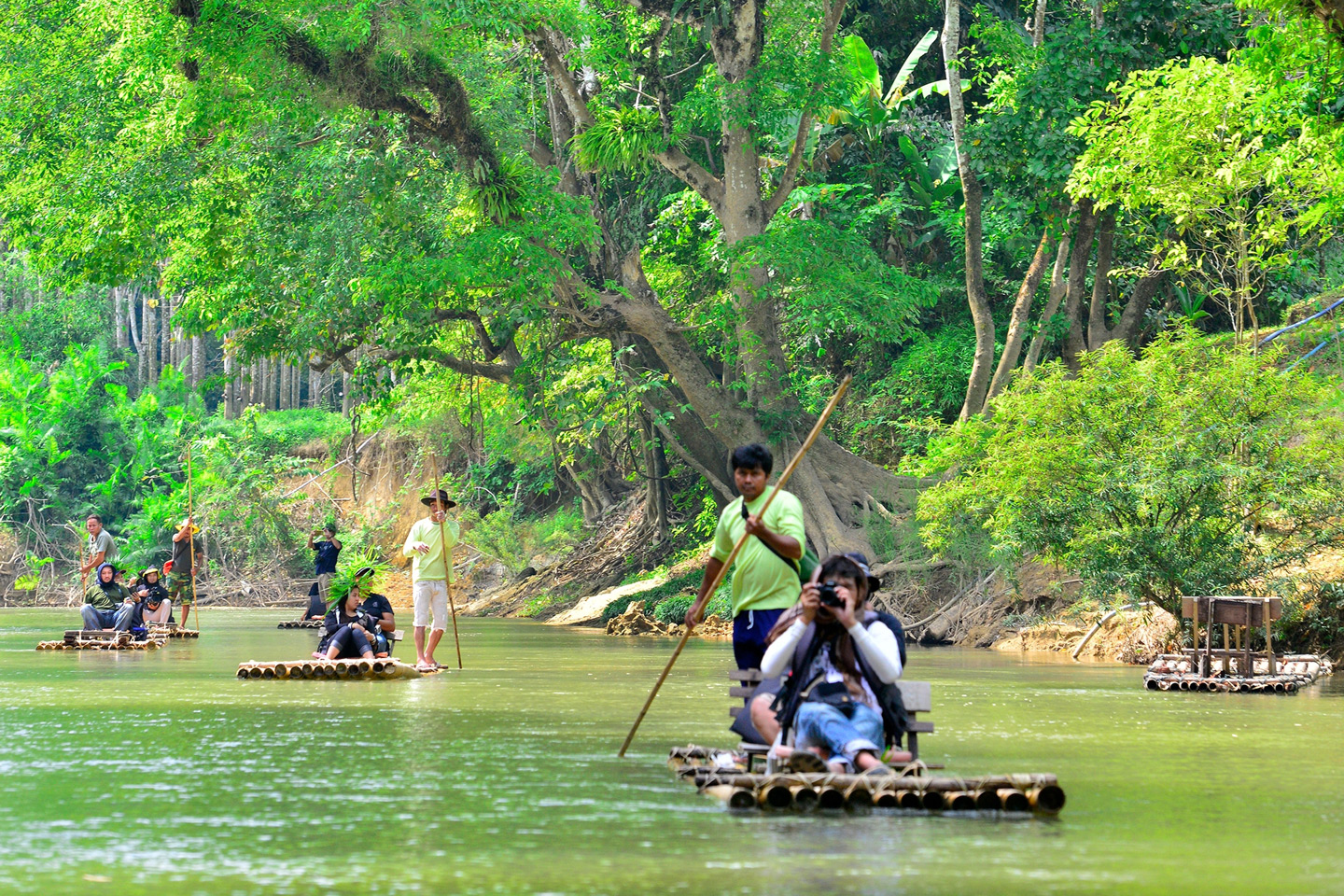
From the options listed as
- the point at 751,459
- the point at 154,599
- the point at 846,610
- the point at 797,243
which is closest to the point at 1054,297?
the point at 797,243

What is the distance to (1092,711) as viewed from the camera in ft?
42.3

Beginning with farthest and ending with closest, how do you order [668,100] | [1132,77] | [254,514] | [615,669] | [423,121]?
[254,514] < [668,100] < [423,121] < [1132,77] < [615,669]

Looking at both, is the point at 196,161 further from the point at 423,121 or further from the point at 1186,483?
the point at 1186,483

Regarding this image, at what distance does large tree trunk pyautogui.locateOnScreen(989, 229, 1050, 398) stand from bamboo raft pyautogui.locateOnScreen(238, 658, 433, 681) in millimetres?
12916

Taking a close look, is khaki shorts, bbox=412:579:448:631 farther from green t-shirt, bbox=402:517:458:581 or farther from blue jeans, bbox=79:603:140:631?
blue jeans, bbox=79:603:140:631

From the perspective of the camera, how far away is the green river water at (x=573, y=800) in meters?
5.71

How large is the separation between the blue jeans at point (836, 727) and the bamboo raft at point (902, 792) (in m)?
0.43

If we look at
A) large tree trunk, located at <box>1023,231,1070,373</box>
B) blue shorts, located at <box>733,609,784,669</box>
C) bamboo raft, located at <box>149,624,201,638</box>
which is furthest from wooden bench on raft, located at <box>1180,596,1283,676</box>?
bamboo raft, located at <box>149,624,201,638</box>

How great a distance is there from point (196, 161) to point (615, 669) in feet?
44.4

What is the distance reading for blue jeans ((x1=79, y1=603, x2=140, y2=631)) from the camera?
22219mm

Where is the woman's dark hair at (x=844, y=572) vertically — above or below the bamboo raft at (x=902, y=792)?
above

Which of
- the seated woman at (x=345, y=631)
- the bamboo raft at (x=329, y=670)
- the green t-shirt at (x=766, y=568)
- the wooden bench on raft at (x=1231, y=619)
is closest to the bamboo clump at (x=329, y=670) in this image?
the bamboo raft at (x=329, y=670)

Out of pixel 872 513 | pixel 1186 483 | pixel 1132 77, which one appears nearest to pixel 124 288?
pixel 872 513

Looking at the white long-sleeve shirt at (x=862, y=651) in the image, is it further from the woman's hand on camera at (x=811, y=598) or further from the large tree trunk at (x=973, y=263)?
the large tree trunk at (x=973, y=263)
